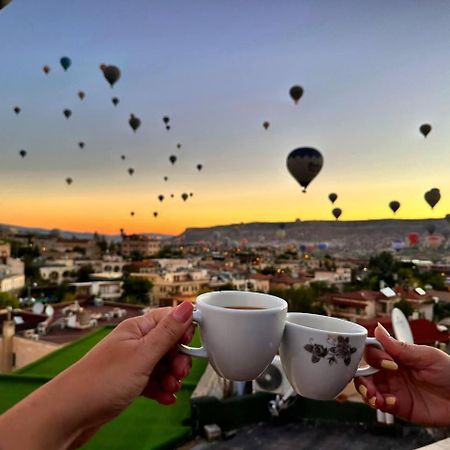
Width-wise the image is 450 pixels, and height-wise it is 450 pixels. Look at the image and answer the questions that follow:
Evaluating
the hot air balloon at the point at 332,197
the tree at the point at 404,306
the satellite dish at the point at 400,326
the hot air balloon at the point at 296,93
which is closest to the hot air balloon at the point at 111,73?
the hot air balloon at the point at 296,93

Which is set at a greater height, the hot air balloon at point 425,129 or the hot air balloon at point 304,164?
the hot air balloon at point 425,129

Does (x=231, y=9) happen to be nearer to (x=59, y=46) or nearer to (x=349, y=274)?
(x=59, y=46)

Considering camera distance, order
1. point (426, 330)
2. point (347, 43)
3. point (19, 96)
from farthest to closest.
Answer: point (19, 96) < point (347, 43) < point (426, 330)

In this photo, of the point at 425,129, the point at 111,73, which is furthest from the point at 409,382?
the point at 425,129

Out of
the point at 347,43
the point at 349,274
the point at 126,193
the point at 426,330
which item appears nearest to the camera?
the point at 426,330

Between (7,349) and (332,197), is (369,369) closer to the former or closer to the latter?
(7,349)

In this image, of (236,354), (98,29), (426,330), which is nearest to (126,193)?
(98,29)

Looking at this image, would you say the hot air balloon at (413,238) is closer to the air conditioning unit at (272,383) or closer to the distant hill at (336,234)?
the distant hill at (336,234)
